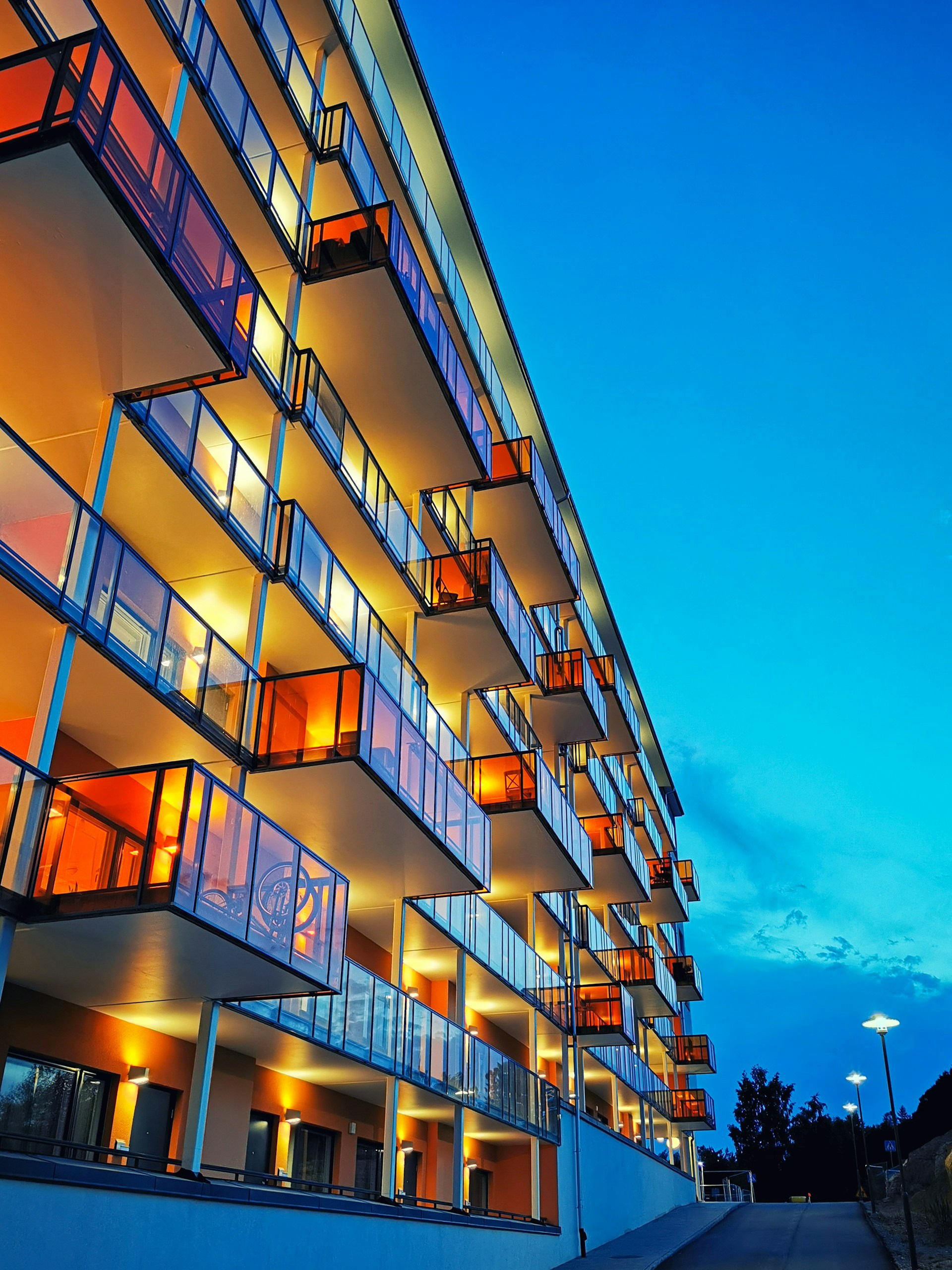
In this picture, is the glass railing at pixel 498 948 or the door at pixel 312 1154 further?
the glass railing at pixel 498 948

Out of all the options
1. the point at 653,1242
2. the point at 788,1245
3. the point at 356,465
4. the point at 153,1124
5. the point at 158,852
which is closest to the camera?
the point at 158,852

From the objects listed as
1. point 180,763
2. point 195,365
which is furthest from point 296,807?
point 195,365

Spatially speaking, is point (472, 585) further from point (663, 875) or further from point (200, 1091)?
point (663, 875)

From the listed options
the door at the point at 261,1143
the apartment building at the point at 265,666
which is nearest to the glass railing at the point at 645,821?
the apartment building at the point at 265,666

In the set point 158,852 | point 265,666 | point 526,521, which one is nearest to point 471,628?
point 526,521

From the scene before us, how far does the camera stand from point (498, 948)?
24672 millimetres

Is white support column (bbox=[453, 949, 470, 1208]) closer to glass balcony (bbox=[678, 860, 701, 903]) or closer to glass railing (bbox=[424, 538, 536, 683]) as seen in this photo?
glass railing (bbox=[424, 538, 536, 683])

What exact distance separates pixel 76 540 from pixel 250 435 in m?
6.37

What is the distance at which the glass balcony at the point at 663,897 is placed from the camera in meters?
47.8

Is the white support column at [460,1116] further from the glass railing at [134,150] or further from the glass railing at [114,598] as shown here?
the glass railing at [134,150]

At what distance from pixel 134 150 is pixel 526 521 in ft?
57.2

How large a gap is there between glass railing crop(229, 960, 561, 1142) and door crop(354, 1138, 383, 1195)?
2.10 meters

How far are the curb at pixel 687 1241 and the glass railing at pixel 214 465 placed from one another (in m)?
19.5

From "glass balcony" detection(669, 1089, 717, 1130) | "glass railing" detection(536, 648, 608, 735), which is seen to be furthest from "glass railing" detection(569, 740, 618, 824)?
"glass balcony" detection(669, 1089, 717, 1130)
